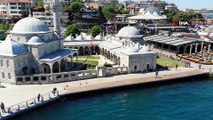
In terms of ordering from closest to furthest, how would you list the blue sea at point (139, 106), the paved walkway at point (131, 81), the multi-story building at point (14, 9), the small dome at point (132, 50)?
the blue sea at point (139, 106) → the paved walkway at point (131, 81) → the small dome at point (132, 50) → the multi-story building at point (14, 9)

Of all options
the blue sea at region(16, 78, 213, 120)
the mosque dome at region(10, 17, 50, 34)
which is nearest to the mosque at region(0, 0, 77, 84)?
the mosque dome at region(10, 17, 50, 34)

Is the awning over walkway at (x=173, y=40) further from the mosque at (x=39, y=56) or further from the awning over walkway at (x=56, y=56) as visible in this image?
the awning over walkway at (x=56, y=56)

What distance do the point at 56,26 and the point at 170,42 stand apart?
33375mm

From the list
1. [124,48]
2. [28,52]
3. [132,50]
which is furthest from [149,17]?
[28,52]

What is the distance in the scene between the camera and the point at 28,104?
3525 cm

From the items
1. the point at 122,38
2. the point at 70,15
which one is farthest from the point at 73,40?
the point at 70,15

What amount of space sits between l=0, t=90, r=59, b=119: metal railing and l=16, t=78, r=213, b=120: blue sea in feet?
3.19

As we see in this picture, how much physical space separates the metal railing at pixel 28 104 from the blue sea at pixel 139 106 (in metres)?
0.97

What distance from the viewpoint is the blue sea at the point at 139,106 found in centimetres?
3480

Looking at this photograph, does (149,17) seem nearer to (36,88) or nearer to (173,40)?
(173,40)

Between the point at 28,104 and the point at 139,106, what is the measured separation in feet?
52.5

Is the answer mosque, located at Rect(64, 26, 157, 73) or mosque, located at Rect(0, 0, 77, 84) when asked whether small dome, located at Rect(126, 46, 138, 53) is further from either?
mosque, located at Rect(0, 0, 77, 84)

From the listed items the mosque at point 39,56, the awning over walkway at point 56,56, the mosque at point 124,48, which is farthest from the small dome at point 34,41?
the mosque at point 124,48

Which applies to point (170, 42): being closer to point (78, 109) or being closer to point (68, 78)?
point (68, 78)
